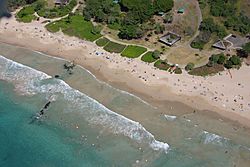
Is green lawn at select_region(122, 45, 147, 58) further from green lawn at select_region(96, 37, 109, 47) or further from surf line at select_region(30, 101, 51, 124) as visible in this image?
surf line at select_region(30, 101, 51, 124)

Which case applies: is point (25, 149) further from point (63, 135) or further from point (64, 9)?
point (64, 9)

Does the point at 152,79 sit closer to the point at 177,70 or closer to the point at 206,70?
the point at 177,70

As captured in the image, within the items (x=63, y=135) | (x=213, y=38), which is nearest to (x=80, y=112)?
(x=63, y=135)

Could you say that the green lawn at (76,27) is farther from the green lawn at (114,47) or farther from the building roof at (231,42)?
the building roof at (231,42)

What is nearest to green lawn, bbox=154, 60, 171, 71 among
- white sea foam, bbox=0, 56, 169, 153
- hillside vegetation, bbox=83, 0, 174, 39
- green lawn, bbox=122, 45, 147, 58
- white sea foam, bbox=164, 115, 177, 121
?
green lawn, bbox=122, 45, 147, 58

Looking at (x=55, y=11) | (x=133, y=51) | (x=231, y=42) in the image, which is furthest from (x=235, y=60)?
(x=55, y=11)

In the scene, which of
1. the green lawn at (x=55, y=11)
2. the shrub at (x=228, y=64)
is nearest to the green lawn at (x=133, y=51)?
the shrub at (x=228, y=64)
